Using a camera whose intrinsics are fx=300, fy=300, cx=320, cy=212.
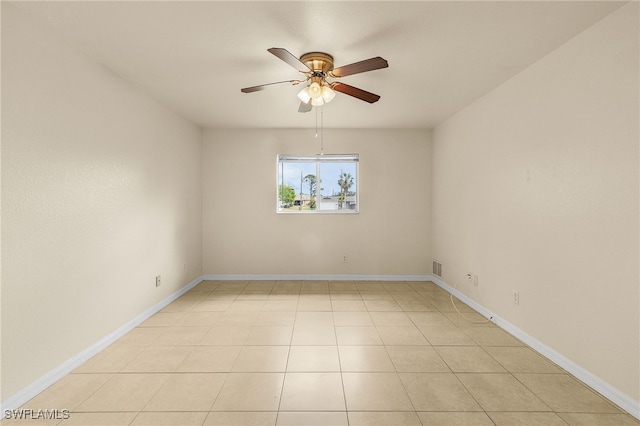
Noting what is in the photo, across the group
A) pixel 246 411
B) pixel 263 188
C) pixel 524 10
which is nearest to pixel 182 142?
pixel 263 188

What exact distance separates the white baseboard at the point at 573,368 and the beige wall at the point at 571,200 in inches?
1.5

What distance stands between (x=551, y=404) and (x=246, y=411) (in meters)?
1.91

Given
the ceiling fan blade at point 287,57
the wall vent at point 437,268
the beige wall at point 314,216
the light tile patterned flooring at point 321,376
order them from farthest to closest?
the beige wall at point 314,216
the wall vent at point 437,268
the ceiling fan blade at point 287,57
the light tile patterned flooring at point 321,376

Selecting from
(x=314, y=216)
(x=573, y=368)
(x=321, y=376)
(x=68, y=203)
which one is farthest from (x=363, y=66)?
(x=314, y=216)

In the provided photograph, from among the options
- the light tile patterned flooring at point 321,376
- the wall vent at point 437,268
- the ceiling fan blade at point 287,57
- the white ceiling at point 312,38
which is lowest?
the light tile patterned flooring at point 321,376

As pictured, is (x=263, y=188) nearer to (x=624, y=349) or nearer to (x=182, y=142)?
(x=182, y=142)

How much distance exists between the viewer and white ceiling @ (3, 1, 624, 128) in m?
1.89

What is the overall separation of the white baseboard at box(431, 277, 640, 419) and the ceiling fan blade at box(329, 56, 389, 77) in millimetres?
2567

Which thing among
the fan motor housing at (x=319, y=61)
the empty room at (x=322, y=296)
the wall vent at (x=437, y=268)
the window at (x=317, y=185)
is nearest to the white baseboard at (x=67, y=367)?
the empty room at (x=322, y=296)

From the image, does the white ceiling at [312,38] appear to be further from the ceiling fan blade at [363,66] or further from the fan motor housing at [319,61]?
the ceiling fan blade at [363,66]

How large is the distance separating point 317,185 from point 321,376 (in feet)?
11.0

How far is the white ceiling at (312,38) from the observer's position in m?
1.89

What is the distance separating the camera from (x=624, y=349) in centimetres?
186

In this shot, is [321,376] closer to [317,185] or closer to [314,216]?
[314,216]
